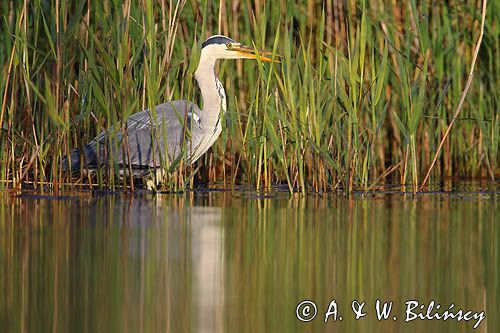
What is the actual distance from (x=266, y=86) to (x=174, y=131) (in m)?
0.84

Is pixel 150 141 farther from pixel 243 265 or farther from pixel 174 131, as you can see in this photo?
pixel 243 265

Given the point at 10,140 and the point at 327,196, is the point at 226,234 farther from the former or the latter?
the point at 10,140

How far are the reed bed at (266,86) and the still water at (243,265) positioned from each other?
65 cm

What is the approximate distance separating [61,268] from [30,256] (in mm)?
322

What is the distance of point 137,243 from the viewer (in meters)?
5.12

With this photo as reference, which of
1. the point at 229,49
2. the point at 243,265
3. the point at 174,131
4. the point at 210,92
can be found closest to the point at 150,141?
the point at 174,131

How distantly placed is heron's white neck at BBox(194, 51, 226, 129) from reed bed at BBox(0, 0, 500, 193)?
127 millimetres

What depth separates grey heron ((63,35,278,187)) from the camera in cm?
741

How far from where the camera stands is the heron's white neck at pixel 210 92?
8109mm

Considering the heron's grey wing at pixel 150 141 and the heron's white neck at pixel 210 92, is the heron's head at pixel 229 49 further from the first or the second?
the heron's grey wing at pixel 150 141

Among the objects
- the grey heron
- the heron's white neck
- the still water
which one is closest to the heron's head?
the grey heron

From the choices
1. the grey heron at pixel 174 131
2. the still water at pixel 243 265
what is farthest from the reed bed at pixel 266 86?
the still water at pixel 243 265

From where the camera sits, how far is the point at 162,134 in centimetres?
786

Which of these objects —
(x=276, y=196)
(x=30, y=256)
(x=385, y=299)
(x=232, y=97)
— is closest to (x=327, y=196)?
(x=276, y=196)
